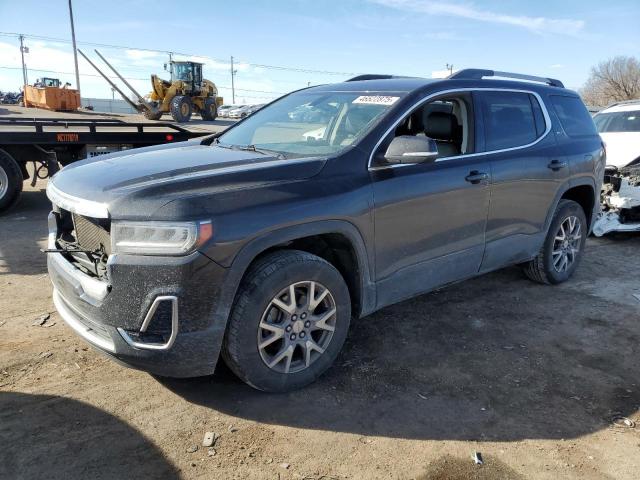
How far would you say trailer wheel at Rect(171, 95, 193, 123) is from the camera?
27.2 metres

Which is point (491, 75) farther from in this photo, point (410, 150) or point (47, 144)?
point (47, 144)

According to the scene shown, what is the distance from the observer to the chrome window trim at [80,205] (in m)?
2.76

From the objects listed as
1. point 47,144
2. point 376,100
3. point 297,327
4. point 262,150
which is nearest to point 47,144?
point 47,144

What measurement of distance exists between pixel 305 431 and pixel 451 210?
1.89 m

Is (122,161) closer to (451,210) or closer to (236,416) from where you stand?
(236,416)

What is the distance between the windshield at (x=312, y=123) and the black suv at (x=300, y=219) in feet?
0.06

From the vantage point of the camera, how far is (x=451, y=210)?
385 cm

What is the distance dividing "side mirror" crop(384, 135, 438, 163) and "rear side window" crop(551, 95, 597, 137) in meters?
2.29

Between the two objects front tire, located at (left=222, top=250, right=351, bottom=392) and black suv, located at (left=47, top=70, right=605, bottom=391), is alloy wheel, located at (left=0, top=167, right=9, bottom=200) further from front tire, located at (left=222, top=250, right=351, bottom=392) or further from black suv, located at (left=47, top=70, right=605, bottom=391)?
front tire, located at (left=222, top=250, right=351, bottom=392)

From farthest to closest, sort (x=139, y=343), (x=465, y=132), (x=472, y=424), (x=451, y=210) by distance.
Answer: (x=465, y=132) < (x=451, y=210) < (x=472, y=424) < (x=139, y=343)

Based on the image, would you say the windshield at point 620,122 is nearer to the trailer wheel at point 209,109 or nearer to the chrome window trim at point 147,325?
the chrome window trim at point 147,325

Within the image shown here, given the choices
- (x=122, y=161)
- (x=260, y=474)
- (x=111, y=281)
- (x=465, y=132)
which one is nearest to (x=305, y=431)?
(x=260, y=474)

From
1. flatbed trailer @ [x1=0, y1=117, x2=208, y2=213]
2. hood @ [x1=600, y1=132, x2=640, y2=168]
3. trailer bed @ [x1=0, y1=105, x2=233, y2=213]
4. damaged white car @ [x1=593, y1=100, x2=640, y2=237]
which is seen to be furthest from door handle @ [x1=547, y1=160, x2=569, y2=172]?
flatbed trailer @ [x1=0, y1=117, x2=208, y2=213]

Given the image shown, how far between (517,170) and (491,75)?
0.86 meters
